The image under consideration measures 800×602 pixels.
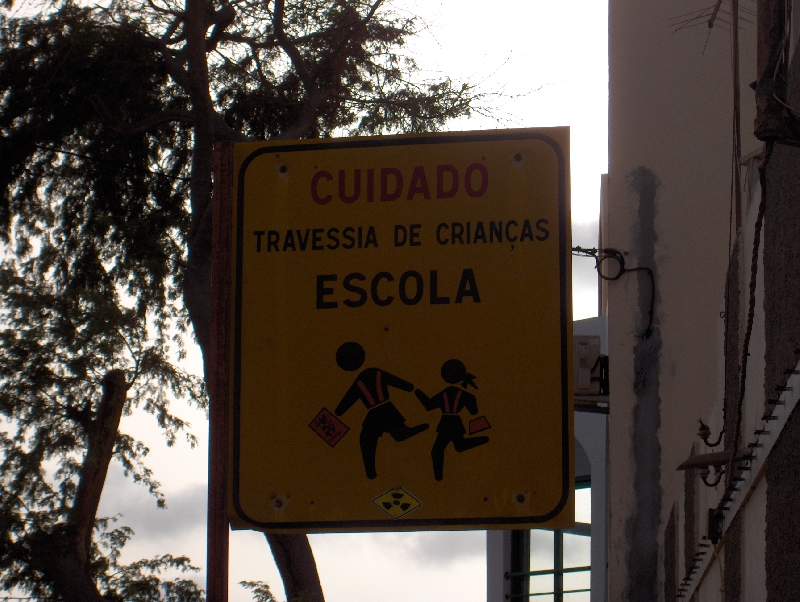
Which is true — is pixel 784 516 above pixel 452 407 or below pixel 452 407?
below

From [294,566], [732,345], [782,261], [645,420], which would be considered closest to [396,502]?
[782,261]

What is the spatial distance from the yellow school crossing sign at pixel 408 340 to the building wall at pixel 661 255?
8.72 m

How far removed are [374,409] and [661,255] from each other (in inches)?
361

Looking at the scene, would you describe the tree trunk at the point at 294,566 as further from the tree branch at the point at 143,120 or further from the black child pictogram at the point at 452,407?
the black child pictogram at the point at 452,407

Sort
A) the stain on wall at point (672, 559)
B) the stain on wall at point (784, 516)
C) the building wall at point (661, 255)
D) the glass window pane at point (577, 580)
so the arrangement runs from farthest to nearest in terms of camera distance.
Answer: the glass window pane at point (577, 580) < the building wall at point (661, 255) < the stain on wall at point (672, 559) < the stain on wall at point (784, 516)

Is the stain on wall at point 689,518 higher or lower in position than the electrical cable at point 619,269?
lower

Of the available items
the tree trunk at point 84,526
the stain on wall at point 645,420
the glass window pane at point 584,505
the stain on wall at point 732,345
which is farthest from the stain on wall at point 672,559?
the glass window pane at point 584,505

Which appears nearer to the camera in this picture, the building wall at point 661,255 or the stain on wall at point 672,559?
the stain on wall at point 672,559

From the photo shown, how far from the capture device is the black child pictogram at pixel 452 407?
263 cm

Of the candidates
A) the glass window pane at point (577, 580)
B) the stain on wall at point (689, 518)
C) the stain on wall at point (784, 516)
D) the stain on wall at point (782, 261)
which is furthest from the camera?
the glass window pane at point (577, 580)

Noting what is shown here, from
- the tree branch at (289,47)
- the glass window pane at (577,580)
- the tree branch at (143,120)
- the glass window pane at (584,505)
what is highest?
the tree branch at (289,47)

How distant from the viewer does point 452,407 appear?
2652mm

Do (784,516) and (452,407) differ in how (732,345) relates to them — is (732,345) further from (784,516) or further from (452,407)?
(452,407)

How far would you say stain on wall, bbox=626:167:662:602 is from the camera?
10961mm
